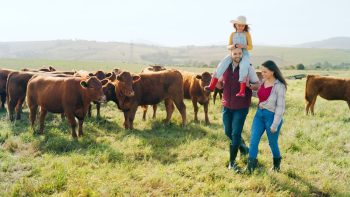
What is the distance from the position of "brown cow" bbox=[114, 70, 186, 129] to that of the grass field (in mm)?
566

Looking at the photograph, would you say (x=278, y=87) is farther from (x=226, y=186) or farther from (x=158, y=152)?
(x=158, y=152)

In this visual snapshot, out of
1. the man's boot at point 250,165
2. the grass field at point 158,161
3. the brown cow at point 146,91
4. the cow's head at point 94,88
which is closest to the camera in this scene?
the grass field at point 158,161

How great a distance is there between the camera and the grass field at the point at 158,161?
6062 mm

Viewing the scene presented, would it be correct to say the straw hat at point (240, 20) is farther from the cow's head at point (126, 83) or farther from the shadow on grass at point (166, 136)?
the cow's head at point (126, 83)

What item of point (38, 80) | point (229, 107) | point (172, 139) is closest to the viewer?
point (229, 107)

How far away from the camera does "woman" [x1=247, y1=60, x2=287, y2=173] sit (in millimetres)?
6180

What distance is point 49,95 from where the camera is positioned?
942 centimetres

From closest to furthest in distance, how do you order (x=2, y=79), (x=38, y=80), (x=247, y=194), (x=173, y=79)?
1. (x=247, y=194)
2. (x=38, y=80)
3. (x=173, y=79)
4. (x=2, y=79)

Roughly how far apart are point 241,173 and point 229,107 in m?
1.25

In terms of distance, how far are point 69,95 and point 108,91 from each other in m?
1.83

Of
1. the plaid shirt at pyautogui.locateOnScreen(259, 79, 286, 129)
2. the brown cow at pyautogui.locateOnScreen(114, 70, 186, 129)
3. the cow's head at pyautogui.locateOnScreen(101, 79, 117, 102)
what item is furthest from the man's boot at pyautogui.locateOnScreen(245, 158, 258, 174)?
the cow's head at pyautogui.locateOnScreen(101, 79, 117, 102)

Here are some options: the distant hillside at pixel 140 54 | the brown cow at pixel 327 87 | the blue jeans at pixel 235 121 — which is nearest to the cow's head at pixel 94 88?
the blue jeans at pixel 235 121

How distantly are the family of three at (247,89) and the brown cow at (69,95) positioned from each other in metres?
3.56

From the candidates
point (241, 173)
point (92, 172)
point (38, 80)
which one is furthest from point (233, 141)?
point (38, 80)
